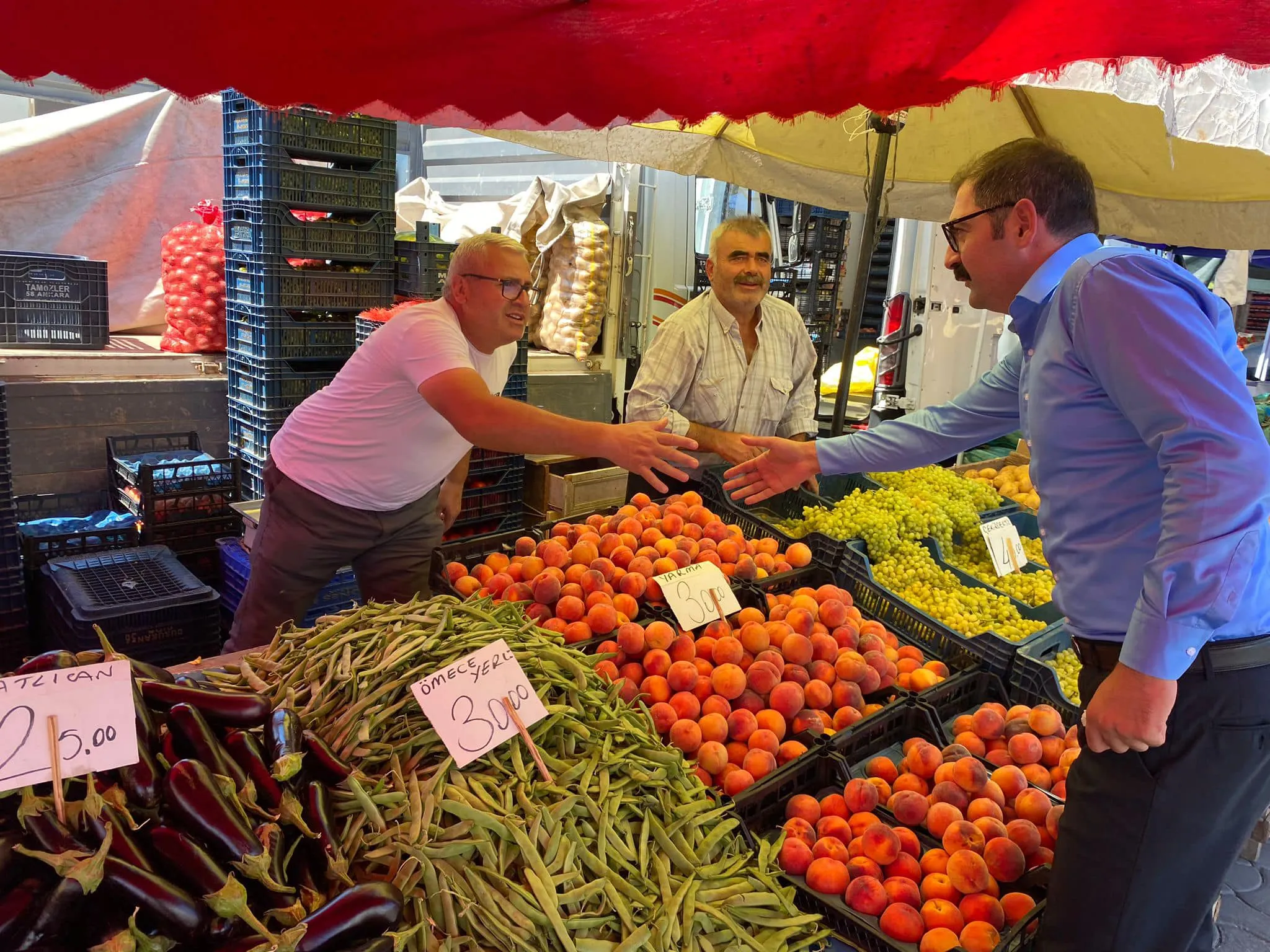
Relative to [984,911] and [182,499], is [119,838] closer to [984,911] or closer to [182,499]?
[984,911]

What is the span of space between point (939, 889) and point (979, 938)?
0.12 meters

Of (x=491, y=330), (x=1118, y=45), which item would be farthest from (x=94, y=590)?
(x=1118, y=45)

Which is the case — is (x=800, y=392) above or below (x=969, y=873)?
above

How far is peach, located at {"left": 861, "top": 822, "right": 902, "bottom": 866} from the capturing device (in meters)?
1.63

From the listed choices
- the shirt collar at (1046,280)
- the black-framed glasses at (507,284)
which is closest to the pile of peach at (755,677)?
the shirt collar at (1046,280)

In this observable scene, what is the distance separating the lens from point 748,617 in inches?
91.6

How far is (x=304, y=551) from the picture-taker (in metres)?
2.88

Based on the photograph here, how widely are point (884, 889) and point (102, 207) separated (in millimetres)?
6938

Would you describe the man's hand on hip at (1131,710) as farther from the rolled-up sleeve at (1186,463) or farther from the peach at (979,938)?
the peach at (979,938)

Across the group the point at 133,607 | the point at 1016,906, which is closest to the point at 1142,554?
the point at 1016,906

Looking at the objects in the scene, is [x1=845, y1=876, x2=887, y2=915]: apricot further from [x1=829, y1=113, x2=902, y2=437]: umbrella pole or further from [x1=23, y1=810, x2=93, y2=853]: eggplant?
[x1=829, y1=113, x2=902, y2=437]: umbrella pole

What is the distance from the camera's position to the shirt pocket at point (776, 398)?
3.90 m

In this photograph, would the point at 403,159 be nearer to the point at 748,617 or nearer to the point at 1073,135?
the point at 1073,135

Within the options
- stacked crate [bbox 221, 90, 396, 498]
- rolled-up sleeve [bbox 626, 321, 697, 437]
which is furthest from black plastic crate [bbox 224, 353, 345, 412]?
rolled-up sleeve [bbox 626, 321, 697, 437]
